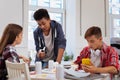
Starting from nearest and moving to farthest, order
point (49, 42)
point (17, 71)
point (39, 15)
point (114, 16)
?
point (17, 71), point (39, 15), point (49, 42), point (114, 16)

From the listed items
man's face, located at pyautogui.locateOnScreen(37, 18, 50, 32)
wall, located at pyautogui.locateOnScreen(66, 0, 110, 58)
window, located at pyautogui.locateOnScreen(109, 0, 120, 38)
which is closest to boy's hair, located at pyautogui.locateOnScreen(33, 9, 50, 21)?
man's face, located at pyautogui.locateOnScreen(37, 18, 50, 32)

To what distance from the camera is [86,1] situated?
4551 millimetres

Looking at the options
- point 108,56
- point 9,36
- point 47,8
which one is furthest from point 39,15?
point 47,8

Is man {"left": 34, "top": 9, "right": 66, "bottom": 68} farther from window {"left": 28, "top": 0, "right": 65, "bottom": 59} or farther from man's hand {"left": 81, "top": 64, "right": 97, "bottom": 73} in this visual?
window {"left": 28, "top": 0, "right": 65, "bottom": 59}

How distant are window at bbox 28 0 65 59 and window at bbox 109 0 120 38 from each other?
1107mm

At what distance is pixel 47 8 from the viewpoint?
4.52 meters

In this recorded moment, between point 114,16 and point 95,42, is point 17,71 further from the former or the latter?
point 114,16

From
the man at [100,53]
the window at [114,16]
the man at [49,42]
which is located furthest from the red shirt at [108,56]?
the window at [114,16]

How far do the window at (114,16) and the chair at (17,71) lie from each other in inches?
143

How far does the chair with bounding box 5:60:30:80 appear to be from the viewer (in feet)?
5.54

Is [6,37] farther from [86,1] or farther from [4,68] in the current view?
[86,1]

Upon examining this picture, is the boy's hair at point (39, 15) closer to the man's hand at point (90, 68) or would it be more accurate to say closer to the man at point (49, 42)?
the man at point (49, 42)

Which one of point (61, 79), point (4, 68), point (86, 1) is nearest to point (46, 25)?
point (4, 68)

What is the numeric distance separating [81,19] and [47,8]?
644 mm
